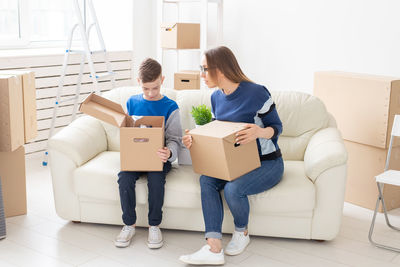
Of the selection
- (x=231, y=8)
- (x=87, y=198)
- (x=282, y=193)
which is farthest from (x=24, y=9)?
(x=282, y=193)

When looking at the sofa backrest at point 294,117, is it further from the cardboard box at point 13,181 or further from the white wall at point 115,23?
the white wall at point 115,23

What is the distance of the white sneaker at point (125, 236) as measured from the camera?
9.00 ft

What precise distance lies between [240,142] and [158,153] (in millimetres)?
435

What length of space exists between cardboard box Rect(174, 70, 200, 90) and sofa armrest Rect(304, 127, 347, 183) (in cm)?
200

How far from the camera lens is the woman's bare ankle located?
2.56 m

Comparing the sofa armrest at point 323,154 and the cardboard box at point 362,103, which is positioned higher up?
the cardboard box at point 362,103

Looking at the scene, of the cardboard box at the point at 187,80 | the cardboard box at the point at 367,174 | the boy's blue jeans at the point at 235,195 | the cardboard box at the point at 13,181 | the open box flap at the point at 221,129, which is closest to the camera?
the open box flap at the point at 221,129

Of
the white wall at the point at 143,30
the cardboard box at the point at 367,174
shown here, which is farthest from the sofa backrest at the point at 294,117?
the white wall at the point at 143,30

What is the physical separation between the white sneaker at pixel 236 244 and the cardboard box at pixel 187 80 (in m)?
2.41

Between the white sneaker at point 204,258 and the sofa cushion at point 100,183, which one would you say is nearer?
the white sneaker at point 204,258

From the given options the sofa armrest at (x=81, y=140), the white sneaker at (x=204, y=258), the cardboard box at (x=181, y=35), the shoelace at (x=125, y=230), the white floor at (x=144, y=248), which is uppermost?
the cardboard box at (x=181, y=35)

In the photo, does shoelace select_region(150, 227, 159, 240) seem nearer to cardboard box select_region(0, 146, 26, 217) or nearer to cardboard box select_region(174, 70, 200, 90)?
cardboard box select_region(0, 146, 26, 217)

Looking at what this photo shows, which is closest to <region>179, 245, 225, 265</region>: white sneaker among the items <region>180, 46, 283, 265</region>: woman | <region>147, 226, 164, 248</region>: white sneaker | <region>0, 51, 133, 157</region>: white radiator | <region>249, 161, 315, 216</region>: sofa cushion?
<region>180, 46, 283, 265</region>: woman

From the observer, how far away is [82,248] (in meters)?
2.74
